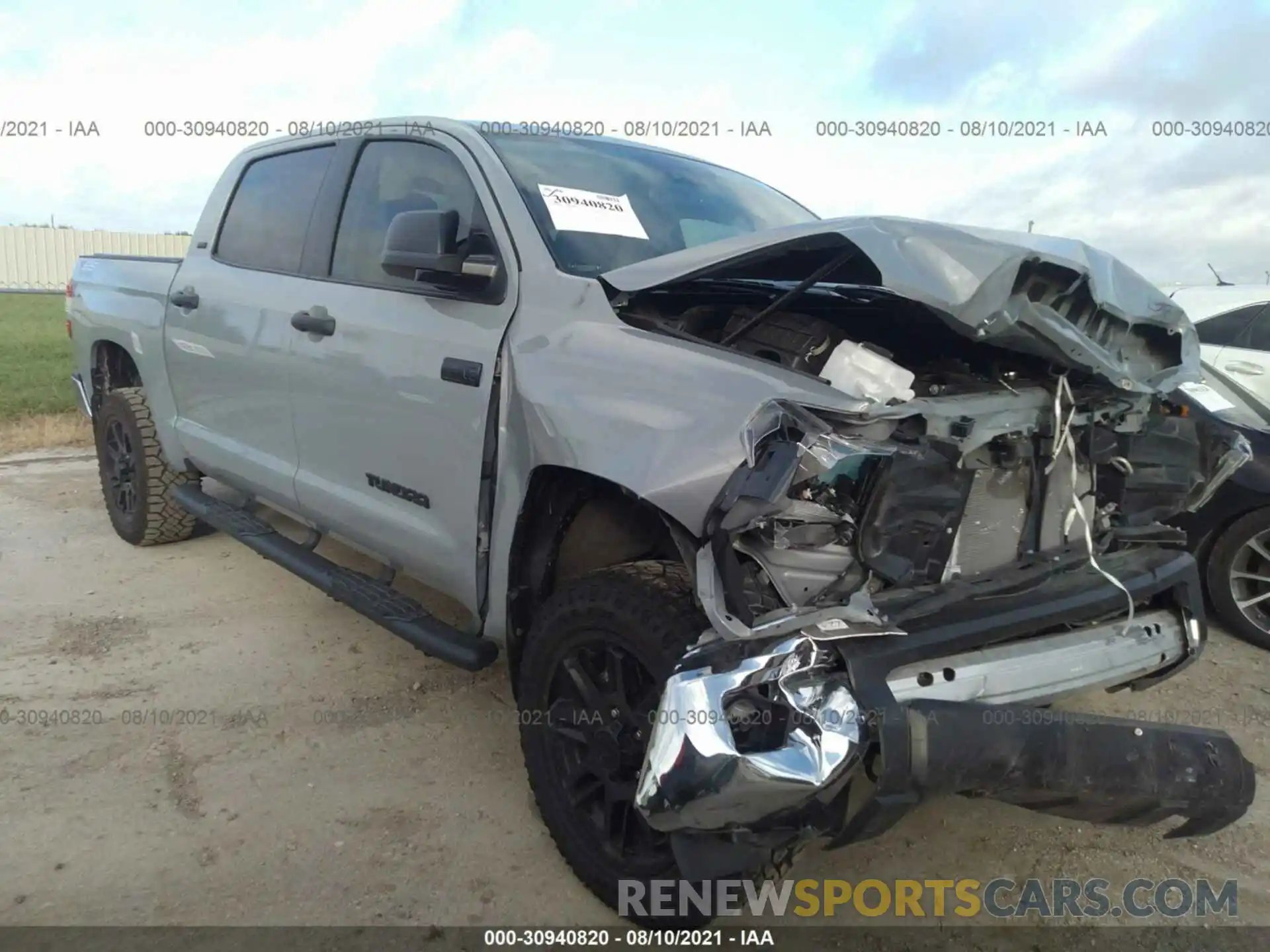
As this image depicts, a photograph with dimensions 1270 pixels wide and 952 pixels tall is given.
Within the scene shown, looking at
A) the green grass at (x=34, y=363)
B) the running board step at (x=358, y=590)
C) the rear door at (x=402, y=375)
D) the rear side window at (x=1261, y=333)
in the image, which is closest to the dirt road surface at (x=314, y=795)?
the running board step at (x=358, y=590)

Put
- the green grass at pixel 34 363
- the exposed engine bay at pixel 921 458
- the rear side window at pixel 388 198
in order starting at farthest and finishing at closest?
1. the green grass at pixel 34 363
2. the rear side window at pixel 388 198
3. the exposed engine bay at pixel 921 458

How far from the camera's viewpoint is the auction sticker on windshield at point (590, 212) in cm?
290

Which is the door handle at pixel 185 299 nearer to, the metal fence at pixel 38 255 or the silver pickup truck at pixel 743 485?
the silver pickup truck at pixel 743 485

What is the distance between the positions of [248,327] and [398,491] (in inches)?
50.8

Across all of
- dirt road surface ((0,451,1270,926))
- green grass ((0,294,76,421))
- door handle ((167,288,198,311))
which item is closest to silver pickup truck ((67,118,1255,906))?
dirt road surface ((0,451,1270,926))

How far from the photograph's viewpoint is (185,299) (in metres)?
4.38

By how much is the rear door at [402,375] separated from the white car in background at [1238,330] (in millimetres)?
4467

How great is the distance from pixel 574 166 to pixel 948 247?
153 centimetres

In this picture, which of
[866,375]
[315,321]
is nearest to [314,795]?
[315,321]

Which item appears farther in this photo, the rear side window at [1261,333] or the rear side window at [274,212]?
the rear side window at [1261,333]

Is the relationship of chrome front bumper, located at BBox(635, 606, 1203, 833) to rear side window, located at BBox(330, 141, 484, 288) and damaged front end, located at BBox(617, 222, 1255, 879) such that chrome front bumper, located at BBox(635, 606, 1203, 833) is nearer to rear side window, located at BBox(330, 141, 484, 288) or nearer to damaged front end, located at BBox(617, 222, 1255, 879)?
damaged front end, located at BBox(617, 222, 1255, 879)

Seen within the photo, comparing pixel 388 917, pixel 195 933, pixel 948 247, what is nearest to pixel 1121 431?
pixel 948 247

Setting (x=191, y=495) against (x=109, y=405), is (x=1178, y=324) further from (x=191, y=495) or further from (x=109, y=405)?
(x=109, y=405)

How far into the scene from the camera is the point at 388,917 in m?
2.41
